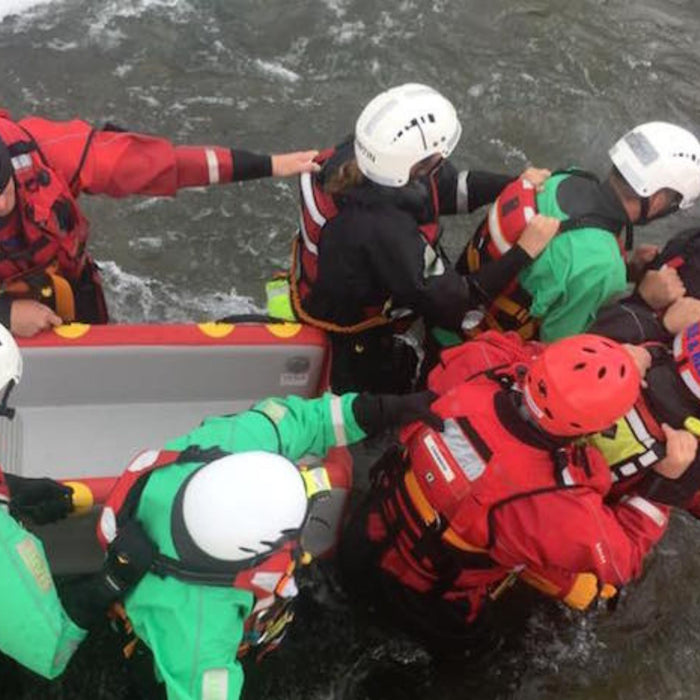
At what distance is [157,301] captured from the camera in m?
5.03

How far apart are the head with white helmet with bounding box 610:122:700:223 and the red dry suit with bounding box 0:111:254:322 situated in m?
1.52

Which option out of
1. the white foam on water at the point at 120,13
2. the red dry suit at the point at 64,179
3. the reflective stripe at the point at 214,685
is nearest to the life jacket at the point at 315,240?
the red dry suit at the point at 64,179

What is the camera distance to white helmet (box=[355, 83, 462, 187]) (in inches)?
117

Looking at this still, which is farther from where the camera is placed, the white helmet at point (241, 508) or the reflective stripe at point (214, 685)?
the reflective stripe at point (214, 685)

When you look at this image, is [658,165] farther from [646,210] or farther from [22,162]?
[22,162]

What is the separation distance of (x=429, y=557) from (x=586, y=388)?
37.7 inches

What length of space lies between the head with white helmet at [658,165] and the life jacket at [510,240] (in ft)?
0.46

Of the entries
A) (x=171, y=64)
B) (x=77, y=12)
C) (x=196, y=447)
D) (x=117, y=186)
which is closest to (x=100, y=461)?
(x=117, y=186)

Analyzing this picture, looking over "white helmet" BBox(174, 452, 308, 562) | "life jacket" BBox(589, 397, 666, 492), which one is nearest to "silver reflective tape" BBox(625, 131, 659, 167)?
"life jacket" BBox(589, 397, 666, 492)

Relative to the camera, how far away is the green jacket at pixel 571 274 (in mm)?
3080

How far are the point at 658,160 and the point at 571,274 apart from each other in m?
0.50

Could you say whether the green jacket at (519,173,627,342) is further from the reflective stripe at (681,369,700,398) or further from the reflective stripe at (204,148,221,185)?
the reflective stripe at (204,148,221,185)

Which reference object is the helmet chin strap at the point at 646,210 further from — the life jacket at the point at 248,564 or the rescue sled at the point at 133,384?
the life jacket at the point at 248,564

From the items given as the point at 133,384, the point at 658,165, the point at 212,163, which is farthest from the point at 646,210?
the point at 133,384
